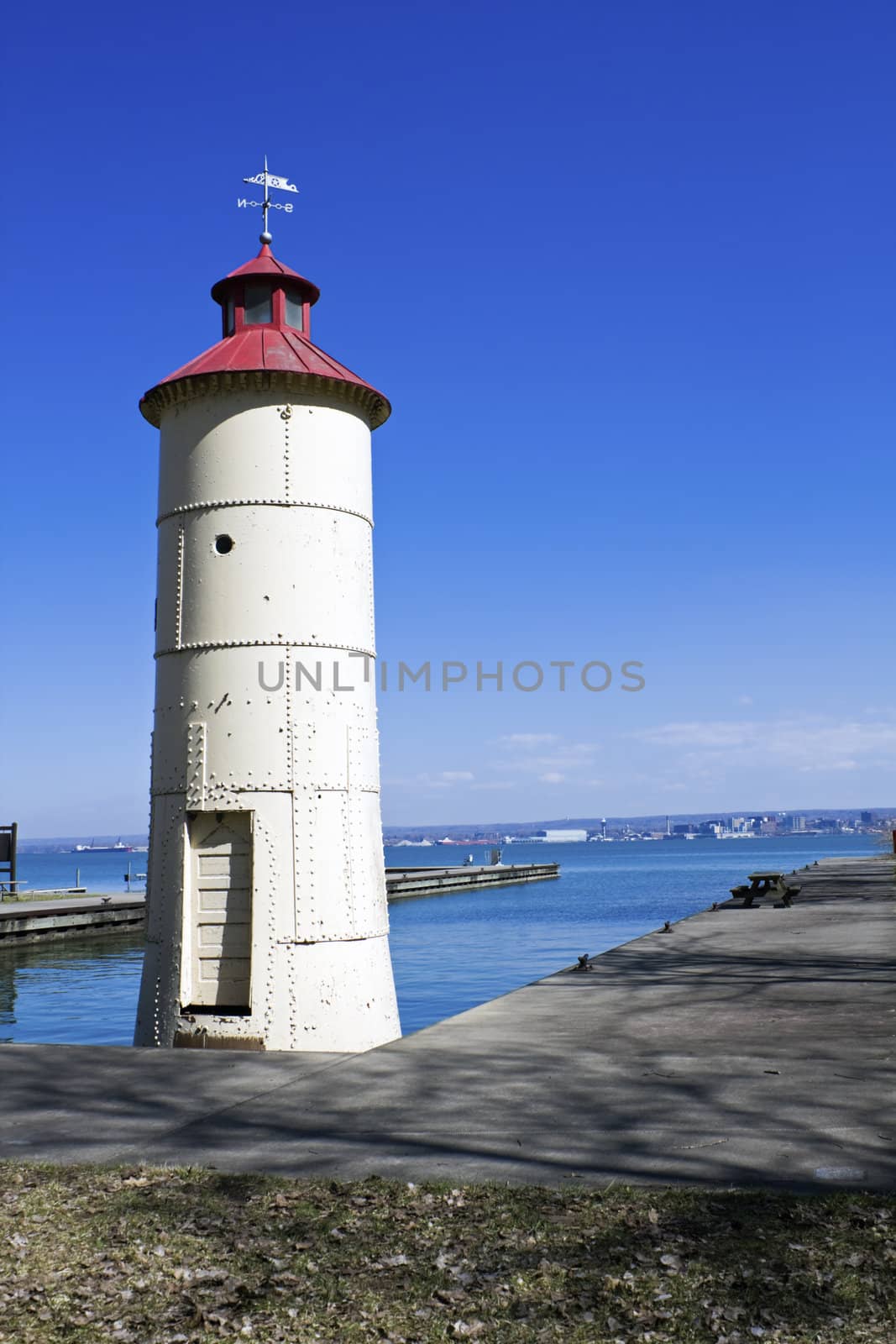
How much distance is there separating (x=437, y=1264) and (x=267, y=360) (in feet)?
34.7

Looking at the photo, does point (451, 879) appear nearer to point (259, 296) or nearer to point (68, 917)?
point (68, 917)

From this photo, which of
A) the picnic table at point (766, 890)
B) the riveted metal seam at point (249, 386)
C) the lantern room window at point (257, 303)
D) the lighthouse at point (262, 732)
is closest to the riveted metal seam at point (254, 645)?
the lighthouse at point (262, 732)

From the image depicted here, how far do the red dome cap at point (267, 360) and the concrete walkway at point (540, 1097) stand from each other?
733 cm

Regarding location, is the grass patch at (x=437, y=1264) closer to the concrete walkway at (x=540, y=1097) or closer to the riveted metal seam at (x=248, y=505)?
the concrete walkway at (x=540, y=1097)

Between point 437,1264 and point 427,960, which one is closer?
point 437,1264

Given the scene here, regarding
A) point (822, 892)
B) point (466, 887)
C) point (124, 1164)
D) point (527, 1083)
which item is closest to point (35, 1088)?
point (124, 1164)

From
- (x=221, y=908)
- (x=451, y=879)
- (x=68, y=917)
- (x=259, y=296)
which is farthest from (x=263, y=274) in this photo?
(x=451, y=879)

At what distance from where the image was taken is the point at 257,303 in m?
14.9

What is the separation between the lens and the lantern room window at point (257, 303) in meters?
14.9

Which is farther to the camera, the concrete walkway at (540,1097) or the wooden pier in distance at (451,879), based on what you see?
the wooden pier in distance at (451,879)

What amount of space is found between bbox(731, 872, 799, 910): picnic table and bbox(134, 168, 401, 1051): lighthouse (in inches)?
647

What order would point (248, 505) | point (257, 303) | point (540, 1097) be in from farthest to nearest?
point (257, 303), point (248, 505), point (540, 1097)

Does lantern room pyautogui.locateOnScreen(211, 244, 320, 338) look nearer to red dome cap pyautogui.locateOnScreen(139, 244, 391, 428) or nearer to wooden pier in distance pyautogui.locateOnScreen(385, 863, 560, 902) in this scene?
red dome cap pyautogui.locateOnScreen(139, 244, 391, 428)

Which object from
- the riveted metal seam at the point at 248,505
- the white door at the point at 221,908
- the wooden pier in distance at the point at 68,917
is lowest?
the wooden pier in distance at the point at 68,917
